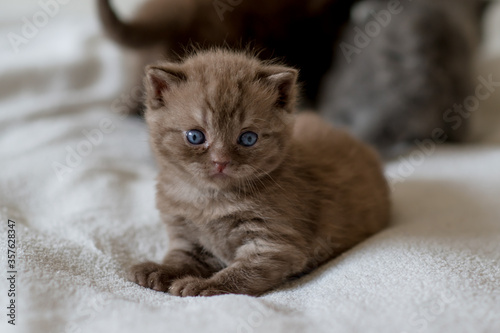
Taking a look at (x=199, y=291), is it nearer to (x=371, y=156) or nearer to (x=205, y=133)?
(x=205, y=133)

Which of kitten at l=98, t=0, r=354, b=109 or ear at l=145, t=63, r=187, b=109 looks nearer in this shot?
ear at l=145, t=63, r=187, b=109

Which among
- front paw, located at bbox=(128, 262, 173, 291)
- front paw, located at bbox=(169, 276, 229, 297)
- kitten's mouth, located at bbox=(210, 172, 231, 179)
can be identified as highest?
kitten's mouth, located at bbox=(210, 172, 231, 179)

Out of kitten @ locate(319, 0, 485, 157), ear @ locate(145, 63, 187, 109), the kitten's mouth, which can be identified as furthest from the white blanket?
ear @ locate(145, 63, 187, 109)

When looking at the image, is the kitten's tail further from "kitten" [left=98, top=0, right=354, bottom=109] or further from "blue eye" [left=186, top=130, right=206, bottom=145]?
"blue eye" [left=186, top=130, right=206, bottom=145]

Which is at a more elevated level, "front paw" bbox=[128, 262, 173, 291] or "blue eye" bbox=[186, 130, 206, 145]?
"blue eye" bbox=[186, 130, 206, 145]

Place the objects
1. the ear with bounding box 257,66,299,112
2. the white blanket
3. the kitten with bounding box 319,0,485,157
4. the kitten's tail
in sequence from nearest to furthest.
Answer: the white blanket
the ear with bounding box 257,66,299,112
the kitten's tail
the kitten with bounding box 319,0,485,157

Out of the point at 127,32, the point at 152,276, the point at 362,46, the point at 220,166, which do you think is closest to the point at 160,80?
the point at 220,166

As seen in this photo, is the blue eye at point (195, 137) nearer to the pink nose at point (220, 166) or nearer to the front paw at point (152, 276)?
the pink nose at point (220, 166)
